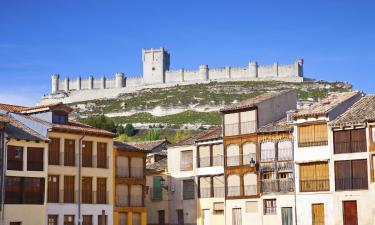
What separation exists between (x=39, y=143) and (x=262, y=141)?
670 inches

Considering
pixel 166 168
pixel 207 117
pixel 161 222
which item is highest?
pixel 207 117

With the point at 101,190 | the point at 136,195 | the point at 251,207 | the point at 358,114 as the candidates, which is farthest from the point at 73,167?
the point at 358,114

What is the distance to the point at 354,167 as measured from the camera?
54406mm

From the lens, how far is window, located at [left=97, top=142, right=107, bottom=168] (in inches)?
2344

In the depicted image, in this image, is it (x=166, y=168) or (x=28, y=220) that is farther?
(x=166, y=168)

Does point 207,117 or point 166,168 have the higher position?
point 207,117

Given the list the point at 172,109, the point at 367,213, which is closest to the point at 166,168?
the point at 367,213

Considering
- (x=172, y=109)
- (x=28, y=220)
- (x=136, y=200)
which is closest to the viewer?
Answer: (x=28, y=220)

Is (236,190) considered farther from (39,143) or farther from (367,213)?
(39,143)

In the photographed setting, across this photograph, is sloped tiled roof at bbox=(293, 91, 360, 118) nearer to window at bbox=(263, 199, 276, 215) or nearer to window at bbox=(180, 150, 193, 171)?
window at bbox=(263, 199, 276, 215)

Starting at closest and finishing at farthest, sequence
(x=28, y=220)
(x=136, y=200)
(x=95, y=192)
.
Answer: (x=28, y=220)
(x=95, y=192)
(x=136, y=200)

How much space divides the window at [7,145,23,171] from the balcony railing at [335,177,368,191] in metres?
21.5

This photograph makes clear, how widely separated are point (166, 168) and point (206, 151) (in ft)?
17.6

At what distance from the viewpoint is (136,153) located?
6319cm
